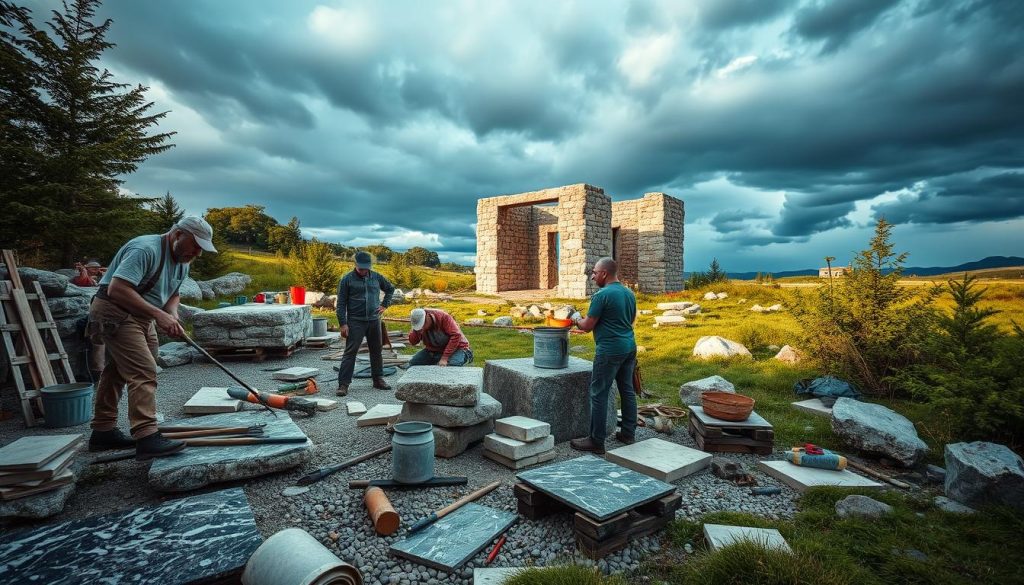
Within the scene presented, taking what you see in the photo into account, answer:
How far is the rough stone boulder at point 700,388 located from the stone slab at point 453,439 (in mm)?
3314

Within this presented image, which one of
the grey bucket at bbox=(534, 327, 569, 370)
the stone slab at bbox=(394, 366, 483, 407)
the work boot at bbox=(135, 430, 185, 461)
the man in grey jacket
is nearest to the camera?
the work boot at bbox=(135, 430, 185, 461)

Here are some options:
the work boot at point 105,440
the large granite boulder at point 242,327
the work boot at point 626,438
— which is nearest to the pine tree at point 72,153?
the large granite boulder at point 242,327

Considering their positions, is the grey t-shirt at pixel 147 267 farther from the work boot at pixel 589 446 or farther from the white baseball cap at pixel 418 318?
the work boot at pixel 589 446

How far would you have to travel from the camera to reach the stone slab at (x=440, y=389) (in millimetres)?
4477

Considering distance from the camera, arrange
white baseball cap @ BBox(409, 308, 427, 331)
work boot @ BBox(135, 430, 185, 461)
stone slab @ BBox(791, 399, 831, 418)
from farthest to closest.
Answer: white baseball cap @ BBox(409, 308, 427, 331) → stone slab @ BBox(791, 399, 831, 418) → work boot @ BBox(135, 430, 185, 461)

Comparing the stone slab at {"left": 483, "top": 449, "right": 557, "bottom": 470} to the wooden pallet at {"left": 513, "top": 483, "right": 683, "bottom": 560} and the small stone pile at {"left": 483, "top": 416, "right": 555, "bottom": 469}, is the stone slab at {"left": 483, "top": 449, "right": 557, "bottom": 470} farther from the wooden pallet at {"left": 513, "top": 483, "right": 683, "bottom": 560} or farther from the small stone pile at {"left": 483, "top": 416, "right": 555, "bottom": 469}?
the wooden pallet at {"left": 513, "top": 483, "right": 683, "bottom": 560}

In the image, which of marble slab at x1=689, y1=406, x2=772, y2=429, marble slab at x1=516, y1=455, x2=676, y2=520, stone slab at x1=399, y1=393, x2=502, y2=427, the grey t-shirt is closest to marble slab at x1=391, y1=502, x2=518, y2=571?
marble slab at x1=516, y1=455, x2=676, y2=520

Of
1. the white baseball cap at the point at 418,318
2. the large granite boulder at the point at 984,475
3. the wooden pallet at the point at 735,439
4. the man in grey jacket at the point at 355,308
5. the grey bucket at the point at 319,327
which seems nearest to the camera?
the large granite boulder at the point at 984,475

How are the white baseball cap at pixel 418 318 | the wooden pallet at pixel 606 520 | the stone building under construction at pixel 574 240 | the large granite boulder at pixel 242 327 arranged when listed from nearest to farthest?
the wooden pallet at pixel 606 520 → the white baseball cap at pixel 418 318 → the large granite boulder at pixel 242 327 → the stone building under construction at pixel 574 240

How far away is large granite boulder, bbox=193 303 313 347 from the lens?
8844mm

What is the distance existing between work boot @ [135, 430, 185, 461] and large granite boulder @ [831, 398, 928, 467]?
6782 millimetres

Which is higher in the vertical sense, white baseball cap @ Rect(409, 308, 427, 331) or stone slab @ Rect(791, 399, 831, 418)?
white baseball cap @ Rect(409, 308, 427, 331)

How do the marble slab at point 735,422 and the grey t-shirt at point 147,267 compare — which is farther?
the marble slab at point 735,422

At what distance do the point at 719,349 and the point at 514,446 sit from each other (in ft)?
21.0
